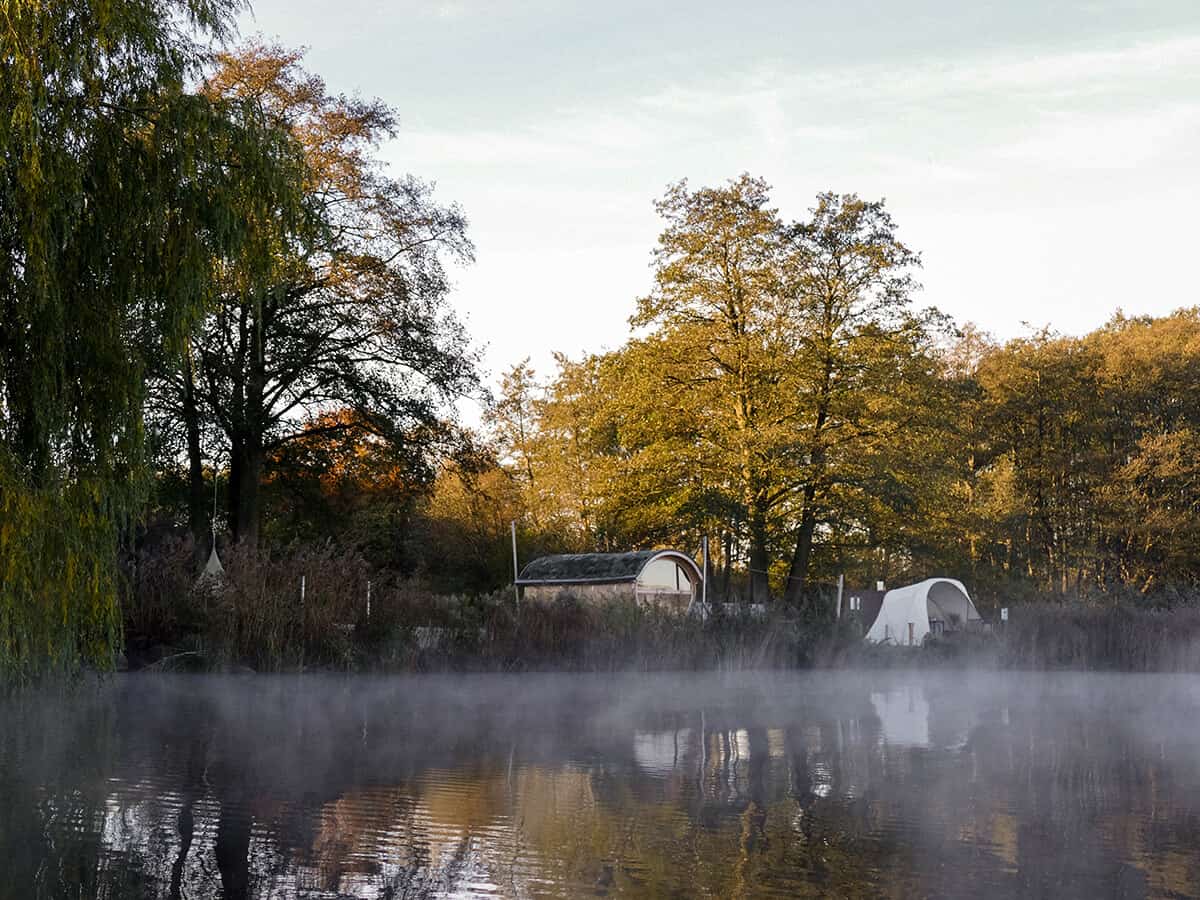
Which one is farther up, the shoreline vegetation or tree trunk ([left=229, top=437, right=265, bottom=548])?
tree trunk ([left=229, top=437, right=265, bottom=548])

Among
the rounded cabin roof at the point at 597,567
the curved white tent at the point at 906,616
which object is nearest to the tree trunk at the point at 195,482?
the rounded cabin roof at the point at 597,567

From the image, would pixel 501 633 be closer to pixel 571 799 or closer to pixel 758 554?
pixel 571 799

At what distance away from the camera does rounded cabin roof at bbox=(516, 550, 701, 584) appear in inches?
1140

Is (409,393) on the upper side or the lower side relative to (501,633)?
upper

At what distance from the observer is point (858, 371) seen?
1259 inches

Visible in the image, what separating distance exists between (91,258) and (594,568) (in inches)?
877

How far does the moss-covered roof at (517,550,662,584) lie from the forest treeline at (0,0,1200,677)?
2294 mm

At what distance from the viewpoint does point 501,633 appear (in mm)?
18719

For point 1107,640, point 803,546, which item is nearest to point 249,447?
point 803,546

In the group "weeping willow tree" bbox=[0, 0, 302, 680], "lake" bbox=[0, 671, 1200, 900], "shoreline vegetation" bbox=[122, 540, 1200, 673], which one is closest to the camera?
Answer: "lake" bbox=[0, 671, 1200, 900]

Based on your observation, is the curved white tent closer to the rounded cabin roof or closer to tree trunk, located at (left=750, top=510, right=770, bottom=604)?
tree trunk, located at (left=750, top=510, right=770, bottom=604)

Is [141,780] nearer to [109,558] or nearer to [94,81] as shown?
[109,558]

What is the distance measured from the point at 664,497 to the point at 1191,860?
26.2 m

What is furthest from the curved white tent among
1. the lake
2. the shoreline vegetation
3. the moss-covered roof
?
the lake
